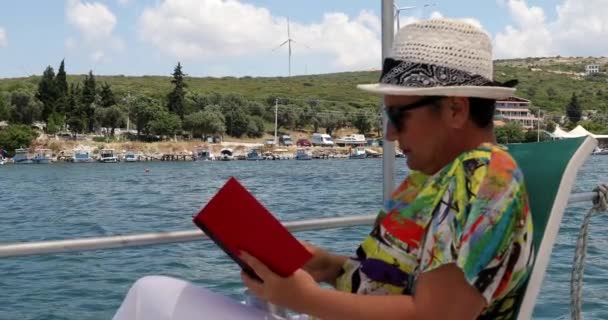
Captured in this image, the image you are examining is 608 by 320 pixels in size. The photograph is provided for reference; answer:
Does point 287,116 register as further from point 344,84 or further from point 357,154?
point 344,84

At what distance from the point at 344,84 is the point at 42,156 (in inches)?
1850

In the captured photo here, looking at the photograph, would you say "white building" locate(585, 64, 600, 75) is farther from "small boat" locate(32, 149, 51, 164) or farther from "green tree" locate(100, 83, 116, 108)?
"small boat" locate(32, 149, 51, 164)

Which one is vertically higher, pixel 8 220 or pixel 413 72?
pixel 413 72

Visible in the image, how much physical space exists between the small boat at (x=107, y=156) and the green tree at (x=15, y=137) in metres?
5.76

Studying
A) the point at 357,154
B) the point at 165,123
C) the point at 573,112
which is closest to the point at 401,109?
the point at 165,123

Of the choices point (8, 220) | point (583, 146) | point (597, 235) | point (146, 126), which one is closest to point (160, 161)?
point (146, 126)

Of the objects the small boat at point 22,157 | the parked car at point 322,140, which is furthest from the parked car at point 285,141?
the small boat at point 22,157

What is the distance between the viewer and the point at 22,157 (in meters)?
67.0

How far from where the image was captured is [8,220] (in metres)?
21.9

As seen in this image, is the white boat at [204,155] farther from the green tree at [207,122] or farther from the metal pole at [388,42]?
the metal pole at [388,42]

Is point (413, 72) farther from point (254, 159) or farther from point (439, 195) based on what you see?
point (254, 159)

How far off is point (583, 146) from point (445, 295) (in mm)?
443

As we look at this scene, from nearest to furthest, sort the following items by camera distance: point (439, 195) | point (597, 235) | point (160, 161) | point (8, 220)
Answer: point (439, 195)
point (597, 235)
point (8, 220)
point (160, 161)

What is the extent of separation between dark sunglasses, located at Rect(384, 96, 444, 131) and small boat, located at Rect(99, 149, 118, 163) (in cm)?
6673
